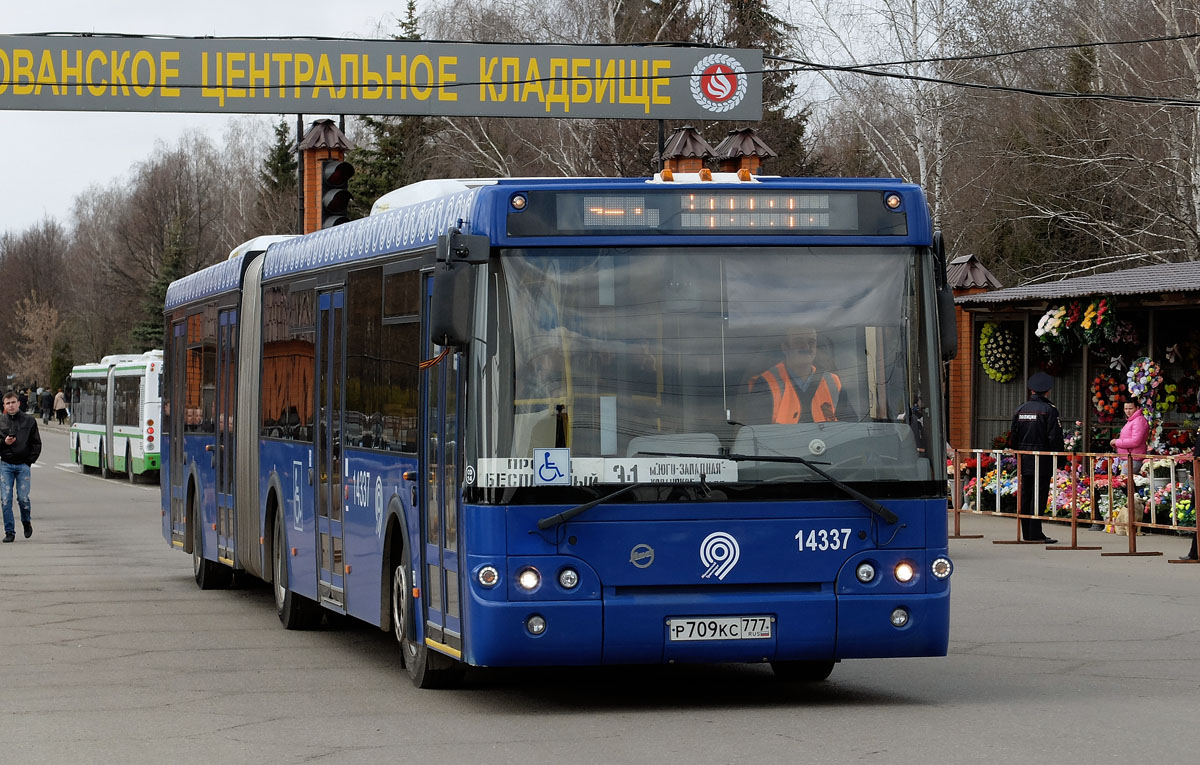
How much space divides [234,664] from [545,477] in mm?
3483

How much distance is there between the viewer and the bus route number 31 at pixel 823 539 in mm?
9422

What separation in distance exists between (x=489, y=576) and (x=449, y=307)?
126cm

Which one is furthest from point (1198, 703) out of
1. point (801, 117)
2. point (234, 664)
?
point (801, 117)

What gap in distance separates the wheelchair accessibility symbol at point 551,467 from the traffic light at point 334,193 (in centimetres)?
1487

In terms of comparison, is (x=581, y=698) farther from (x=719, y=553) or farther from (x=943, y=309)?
(x=943, y=309)

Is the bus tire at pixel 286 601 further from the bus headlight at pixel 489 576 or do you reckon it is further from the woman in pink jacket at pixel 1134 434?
the woman in pink jacket at pixel 1134 434

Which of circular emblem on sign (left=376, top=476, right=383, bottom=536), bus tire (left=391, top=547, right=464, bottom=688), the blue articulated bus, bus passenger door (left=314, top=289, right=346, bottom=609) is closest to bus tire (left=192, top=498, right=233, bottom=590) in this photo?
bus passenger door (left=314, top=289, right=346, bottom=609)

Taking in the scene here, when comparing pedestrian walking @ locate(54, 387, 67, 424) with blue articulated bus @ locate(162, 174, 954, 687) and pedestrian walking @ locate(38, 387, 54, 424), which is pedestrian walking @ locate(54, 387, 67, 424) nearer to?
pedestrian walking @ locate(38, 387, 54, 424)

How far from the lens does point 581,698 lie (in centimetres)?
1027

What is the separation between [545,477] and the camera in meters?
9.21

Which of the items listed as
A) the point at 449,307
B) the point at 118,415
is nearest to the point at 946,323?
the point at 449,307

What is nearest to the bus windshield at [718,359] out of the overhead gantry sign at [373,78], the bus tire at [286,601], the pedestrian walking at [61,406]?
the bus tire at [286,601]

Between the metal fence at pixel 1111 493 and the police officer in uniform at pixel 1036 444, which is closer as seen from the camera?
the metal fence at pixel 1111 493

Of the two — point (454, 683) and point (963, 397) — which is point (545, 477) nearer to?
point (454, 683)
